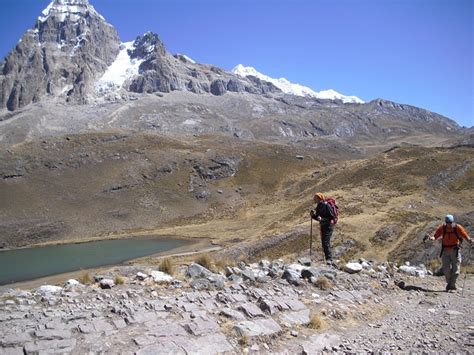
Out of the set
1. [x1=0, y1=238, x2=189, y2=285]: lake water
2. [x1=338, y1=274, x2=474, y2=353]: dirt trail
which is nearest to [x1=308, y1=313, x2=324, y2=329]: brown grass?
[x1=338, y1=274, x2=474, y2=353]: dirt trail

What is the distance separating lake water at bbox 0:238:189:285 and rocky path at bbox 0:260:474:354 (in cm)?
4137

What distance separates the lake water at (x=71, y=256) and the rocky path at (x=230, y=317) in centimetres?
4137

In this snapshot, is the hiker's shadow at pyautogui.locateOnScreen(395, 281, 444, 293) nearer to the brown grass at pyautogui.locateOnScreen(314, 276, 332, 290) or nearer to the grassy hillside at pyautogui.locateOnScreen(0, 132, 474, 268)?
the brown grass at pyautogui.locateOnScreen(314, 276, 332, 290)

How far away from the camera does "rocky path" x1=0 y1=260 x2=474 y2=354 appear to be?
31.8 feet

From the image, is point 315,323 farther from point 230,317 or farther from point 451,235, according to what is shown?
point 451,235

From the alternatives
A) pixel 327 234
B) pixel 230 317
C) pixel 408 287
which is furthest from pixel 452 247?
pixel 230 317

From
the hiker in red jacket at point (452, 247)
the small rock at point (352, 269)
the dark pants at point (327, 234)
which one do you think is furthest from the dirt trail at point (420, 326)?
the dark pants at point (327, 234)

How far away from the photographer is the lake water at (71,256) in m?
54.2

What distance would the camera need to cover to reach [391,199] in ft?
185

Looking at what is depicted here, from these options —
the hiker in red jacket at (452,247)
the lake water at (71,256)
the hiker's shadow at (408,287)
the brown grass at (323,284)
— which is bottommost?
the lake water at (71,256)

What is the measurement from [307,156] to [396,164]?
60.7 meters

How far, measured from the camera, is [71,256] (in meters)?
65.1

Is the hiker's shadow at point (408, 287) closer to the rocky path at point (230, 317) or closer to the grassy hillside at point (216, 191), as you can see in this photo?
the rocky path at point (230, 317)

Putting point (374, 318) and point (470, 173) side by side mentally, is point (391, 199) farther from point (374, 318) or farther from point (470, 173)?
point (374, 318)
